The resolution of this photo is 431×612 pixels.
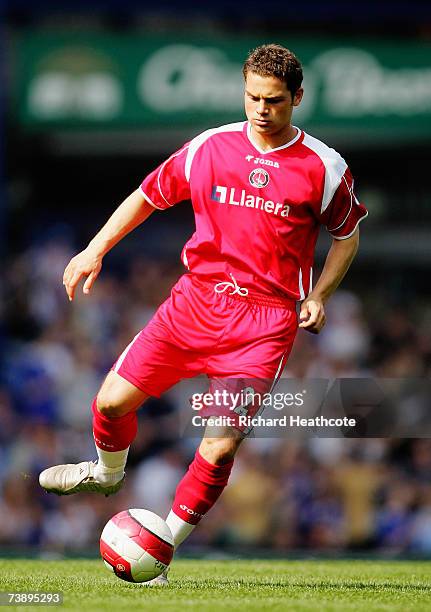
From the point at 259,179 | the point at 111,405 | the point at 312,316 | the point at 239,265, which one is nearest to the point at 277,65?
the point at 259,179

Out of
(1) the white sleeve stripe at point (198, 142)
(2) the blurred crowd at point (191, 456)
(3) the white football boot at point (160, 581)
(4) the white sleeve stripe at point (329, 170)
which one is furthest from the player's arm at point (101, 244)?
(2) the blurred crowd at point (191, 456)

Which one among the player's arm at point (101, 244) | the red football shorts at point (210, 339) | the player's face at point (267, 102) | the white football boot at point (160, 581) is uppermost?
the player's face at point (267, 102)

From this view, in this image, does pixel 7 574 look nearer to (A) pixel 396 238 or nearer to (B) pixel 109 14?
(B) pixel 109 14

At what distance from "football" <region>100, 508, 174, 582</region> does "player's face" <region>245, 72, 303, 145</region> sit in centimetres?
197

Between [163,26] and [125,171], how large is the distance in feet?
8.01

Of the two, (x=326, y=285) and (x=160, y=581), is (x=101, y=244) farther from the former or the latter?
(x=160, y=581)

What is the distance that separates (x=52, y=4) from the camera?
1435 cm

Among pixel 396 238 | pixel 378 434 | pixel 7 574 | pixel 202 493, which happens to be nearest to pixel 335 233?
pixel 202 493

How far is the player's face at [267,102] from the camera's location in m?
6.20

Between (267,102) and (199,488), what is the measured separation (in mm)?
1893

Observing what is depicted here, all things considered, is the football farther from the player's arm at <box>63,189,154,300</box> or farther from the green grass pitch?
the player's arm at <box>63,189,154,300</box>

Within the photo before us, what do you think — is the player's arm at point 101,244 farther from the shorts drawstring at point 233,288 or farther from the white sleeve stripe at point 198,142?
the shorts drawstring at point 233,288

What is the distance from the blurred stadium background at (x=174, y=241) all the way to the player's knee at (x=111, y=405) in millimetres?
5340

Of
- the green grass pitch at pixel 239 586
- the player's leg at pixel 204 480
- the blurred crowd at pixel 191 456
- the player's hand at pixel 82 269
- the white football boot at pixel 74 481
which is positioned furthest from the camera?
the blurred crowd at pixel 191 456
